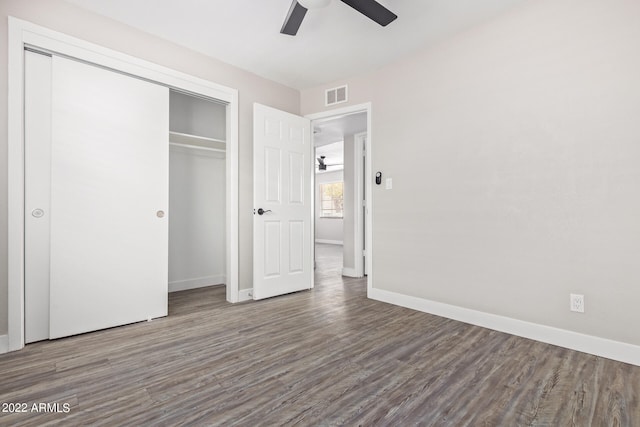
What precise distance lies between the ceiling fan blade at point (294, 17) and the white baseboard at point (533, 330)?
2.60 m

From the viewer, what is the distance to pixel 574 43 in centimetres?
216

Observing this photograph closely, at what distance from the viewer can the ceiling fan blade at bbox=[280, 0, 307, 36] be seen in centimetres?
205

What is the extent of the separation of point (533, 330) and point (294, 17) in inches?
112

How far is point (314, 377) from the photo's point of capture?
69.7 inches

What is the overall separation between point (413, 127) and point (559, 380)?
2296mm

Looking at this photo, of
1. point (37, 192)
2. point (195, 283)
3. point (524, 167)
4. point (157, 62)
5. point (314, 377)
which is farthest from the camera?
point (195, 283)

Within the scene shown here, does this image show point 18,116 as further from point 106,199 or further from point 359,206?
point 359,206

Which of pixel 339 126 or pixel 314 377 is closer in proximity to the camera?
pixel 314 377

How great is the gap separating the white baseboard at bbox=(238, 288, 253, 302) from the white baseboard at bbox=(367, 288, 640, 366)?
153 cm

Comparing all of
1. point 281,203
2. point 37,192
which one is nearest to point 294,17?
point 281,203

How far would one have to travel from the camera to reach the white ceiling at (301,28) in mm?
2348

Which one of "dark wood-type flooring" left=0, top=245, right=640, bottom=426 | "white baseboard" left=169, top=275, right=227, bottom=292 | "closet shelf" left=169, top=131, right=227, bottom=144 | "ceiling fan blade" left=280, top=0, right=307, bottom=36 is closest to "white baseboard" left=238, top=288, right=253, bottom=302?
"dark wood-type flooring" left=0, top=245, right=640, bottom=426

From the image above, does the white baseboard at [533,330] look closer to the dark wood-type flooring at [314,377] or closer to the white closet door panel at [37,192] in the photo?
the dark wood-type flooring at [314,377]

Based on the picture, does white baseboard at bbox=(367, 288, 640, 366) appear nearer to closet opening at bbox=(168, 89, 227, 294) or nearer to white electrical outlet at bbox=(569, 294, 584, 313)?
white electrical outlet at bbox=(569, 294, 584, 313)
